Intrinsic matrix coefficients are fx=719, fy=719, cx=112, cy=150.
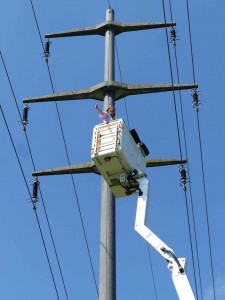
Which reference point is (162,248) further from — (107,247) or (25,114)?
(25,114)

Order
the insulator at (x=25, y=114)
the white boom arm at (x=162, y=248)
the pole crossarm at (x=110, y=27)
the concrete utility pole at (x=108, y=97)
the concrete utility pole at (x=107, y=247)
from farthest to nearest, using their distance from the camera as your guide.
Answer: the pole crossarm at (x=110, y=27), the insulator at (x=25, y=114), the concrete utility pole at (x=108, y=97), the concrete utility pole at (x=107, y=247), the white boom arm at (x=162, y=248)

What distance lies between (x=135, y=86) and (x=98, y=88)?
89 cm

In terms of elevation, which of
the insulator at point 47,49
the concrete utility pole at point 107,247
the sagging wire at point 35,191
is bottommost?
the concrete utility pole at point 107,247

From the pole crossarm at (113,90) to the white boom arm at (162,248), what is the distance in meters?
5.49

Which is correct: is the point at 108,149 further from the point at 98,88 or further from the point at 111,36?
the point at 111,36

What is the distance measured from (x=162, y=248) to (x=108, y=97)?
668 cm

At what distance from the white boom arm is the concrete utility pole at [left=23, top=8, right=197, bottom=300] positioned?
312 cm

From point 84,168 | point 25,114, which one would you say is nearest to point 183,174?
point 84,168

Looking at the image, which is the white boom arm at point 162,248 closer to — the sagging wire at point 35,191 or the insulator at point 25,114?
the sagging wire at point 35,191

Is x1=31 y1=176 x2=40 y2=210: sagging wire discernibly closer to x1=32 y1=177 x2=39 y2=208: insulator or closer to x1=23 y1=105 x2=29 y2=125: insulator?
x1=32 y1=177 x2=39 y2=208: insulator

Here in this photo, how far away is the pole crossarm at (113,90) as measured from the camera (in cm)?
1614

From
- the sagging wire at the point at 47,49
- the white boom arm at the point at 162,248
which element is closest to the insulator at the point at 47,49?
the sagging wire at the point at 47,49

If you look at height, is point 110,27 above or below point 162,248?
above

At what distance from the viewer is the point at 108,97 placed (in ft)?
52.7
